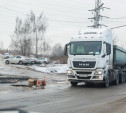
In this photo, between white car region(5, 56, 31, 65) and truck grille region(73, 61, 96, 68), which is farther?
white car region(5, 56, 31, 65)

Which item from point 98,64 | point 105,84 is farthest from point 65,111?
point 105,84

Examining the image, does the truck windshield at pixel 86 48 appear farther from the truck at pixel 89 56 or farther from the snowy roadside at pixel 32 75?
the snowy roadside at pixel 32 75

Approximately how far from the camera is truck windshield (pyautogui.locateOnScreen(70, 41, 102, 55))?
16.9 metres

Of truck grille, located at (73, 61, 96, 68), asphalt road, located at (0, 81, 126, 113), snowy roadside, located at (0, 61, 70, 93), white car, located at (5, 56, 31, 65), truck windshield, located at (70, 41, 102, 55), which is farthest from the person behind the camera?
white car, located at (5, 56, 31, 65)

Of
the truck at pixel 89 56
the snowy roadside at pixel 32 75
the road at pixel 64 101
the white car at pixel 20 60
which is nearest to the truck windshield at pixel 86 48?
the truck at pixel 89 56

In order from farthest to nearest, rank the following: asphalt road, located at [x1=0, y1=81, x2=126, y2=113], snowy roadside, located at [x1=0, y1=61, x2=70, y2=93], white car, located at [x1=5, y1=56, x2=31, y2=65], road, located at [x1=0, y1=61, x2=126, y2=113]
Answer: white car, located at [x1=5, y1=56, x2=31, y2=65] → snowy roadside, located at [x1=0, y1=61, x2=70, y2=93] → road, located at [x1=0, y1=61, x2=126, y2=113] → asphalt road, located at [x1=0, y1=81, x2=126, y2=113]

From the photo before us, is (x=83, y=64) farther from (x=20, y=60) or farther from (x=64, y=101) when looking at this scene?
(x=20, y=60)

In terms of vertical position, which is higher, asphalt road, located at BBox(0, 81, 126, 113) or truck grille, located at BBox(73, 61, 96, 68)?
truck grille, located at BBox(73, 61, 96, 68)

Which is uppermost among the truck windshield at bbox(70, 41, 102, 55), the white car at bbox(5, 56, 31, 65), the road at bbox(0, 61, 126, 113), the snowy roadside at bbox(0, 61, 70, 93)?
the truck windshield at bbox(70, 41, 102, 55)

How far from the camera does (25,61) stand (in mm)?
45188

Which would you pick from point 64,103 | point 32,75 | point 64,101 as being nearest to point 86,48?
point 64,101

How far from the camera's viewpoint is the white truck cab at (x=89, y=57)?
55.2 ft

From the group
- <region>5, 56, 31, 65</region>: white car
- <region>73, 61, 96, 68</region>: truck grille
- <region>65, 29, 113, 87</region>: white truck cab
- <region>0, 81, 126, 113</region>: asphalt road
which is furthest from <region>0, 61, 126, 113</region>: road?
<region>5, 56, 31, 65</region>: white car

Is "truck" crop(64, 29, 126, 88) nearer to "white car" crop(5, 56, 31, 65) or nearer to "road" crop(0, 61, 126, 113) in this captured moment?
"road" crop(0, 61, 126, 113)
